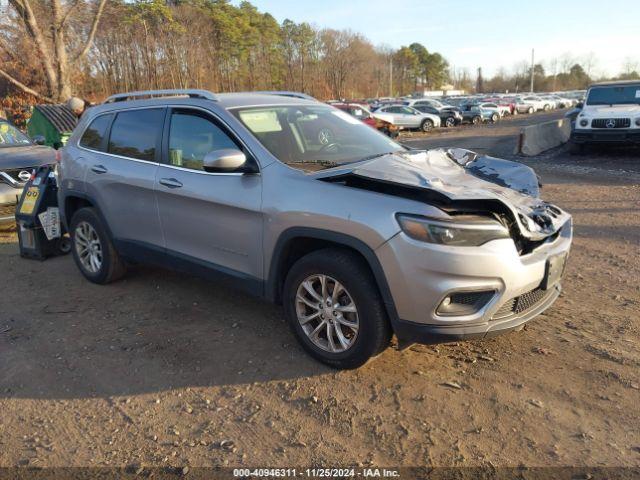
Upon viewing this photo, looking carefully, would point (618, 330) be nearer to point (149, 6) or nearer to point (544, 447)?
point (544, 447)

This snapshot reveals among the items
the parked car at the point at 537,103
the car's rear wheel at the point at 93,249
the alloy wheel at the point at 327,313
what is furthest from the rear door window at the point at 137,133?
the parked car at the point at 537,103

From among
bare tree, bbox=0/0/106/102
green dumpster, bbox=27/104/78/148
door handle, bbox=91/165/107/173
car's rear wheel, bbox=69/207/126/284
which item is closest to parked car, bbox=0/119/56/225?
car's rear wheel, bbox=69/207/126/284

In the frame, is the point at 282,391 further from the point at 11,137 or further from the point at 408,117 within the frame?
the point at 408,117

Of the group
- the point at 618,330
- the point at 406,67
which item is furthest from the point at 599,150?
the point at 406,67

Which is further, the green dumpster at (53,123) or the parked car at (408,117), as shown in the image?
the parked car at (408,117)

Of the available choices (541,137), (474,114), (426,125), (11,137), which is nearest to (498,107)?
(474,114)

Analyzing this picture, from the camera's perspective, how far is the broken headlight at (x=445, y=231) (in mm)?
2943

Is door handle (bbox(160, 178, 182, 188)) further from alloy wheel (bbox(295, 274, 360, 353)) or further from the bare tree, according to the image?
the bare tree

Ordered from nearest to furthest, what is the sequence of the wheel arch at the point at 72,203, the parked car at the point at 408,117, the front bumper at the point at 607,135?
the wheel arch at the point at 72,203
the front bumper at the point at 607,135
the parked car at the point at 408,117

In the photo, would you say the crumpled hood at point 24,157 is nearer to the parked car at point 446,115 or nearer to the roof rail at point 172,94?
the roof rail at point 172,94

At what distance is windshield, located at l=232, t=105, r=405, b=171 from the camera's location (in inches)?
151

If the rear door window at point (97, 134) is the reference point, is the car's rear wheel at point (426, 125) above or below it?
below

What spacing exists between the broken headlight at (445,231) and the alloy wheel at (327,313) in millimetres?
591

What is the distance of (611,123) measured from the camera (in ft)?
43.3
